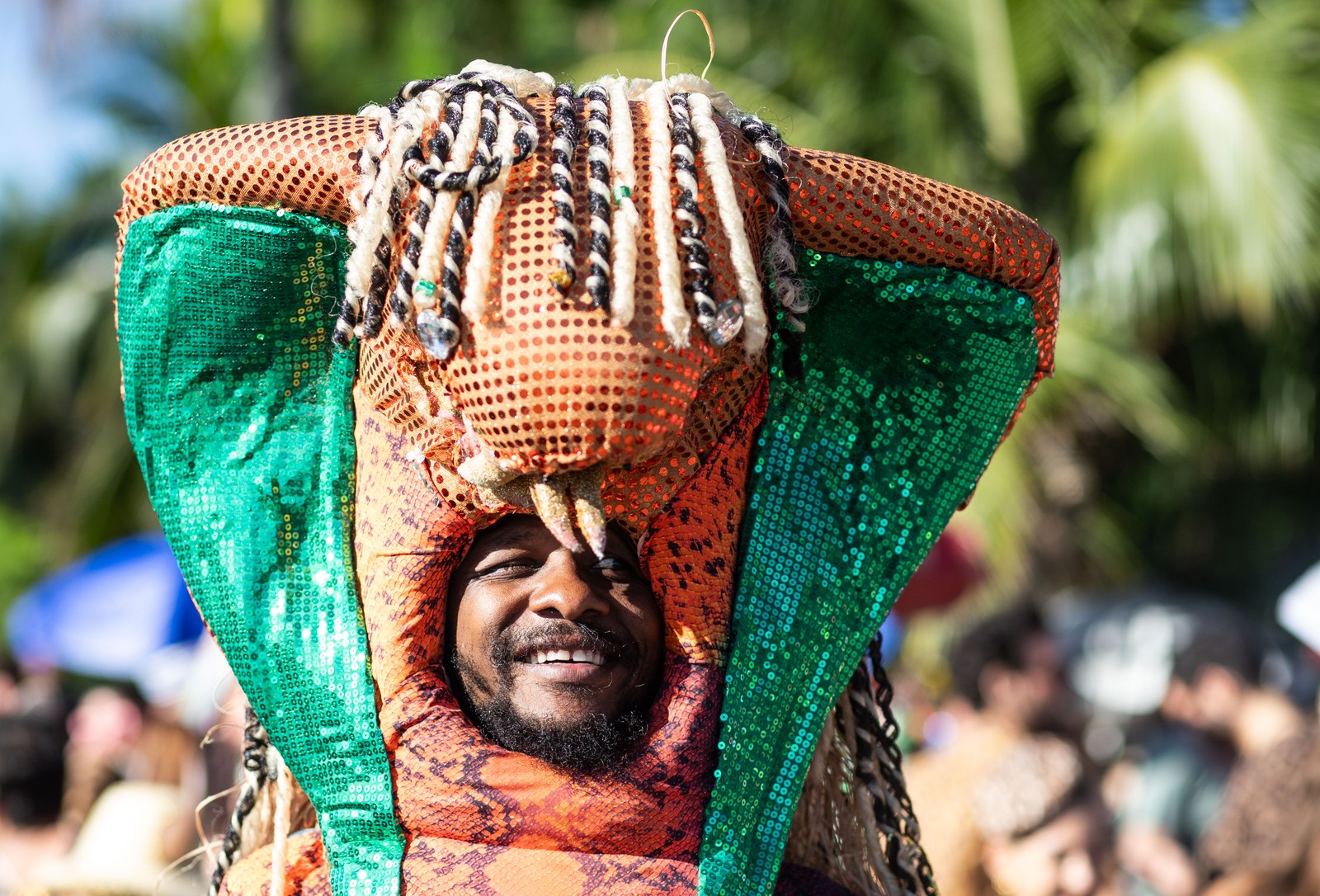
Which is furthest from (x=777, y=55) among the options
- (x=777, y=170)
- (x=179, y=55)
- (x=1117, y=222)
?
(x=777, y=170)

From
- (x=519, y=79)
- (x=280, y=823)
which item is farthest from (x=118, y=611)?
(x=519, y=79)

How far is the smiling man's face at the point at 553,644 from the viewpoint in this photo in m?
1.77

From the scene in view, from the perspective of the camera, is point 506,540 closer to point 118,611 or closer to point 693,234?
point 693,234

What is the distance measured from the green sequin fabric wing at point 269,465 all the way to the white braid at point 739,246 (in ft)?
1.70

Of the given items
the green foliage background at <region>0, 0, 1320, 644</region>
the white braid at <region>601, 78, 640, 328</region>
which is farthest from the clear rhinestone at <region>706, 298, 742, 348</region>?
the green foliage background at <region>0, 0, 1320, 644</region>

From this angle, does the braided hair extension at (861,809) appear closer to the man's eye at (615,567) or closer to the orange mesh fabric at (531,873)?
the orange mesh fabric at (531,873)

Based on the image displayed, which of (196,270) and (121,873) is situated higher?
(196,270)

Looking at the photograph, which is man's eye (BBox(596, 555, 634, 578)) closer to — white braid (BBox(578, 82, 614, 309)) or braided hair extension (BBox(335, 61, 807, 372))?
braided hair extension (BBox(335, 61, 807, 372))

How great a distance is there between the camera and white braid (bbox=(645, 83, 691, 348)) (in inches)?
60.3

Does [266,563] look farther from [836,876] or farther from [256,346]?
[836,876]

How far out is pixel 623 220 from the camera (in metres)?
1.56

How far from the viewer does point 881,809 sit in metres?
2.04

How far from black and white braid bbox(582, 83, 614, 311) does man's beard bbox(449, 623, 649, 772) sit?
0.49 metres

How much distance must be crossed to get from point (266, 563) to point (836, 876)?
95cm
